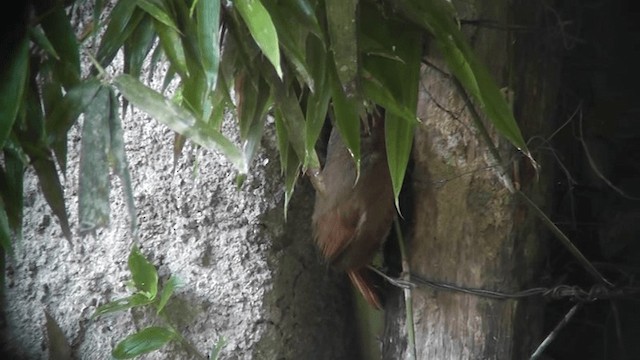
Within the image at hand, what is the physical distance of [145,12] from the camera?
974mm

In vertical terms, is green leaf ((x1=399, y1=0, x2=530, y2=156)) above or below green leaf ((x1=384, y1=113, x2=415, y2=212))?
above

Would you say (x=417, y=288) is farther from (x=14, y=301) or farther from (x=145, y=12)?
(x=14, y=301)

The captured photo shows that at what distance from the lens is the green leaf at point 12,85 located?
89cm

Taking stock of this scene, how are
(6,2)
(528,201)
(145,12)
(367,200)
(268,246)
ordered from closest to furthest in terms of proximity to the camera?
(6,2) → (145,12) → (528,201) → (367,200) → (268,246)

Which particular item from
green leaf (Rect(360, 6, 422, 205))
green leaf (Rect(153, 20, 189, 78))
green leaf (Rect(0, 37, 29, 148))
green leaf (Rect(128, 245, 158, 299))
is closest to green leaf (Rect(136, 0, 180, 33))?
green leaf (Rect(153, 20, 189, 78))

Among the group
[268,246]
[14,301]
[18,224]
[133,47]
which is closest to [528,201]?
[268,246]

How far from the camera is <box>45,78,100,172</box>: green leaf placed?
91 cm

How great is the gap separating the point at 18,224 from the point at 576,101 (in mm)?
913

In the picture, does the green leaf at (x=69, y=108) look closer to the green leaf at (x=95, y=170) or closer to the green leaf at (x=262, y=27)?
the green leaf at (x=95, y=170)

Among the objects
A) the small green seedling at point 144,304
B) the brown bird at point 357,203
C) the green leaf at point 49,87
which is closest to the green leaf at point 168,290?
the small green seedling at point 144,304

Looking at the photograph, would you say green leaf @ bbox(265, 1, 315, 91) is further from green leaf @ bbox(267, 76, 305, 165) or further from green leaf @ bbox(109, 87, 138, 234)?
green leaf @ bbox(109, 87, 138, 234)

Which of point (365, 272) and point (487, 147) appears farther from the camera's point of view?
point (365, 272)

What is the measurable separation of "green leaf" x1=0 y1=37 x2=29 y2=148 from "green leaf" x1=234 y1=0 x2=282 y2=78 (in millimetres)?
252

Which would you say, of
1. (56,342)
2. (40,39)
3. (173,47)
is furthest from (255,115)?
(56,342)
